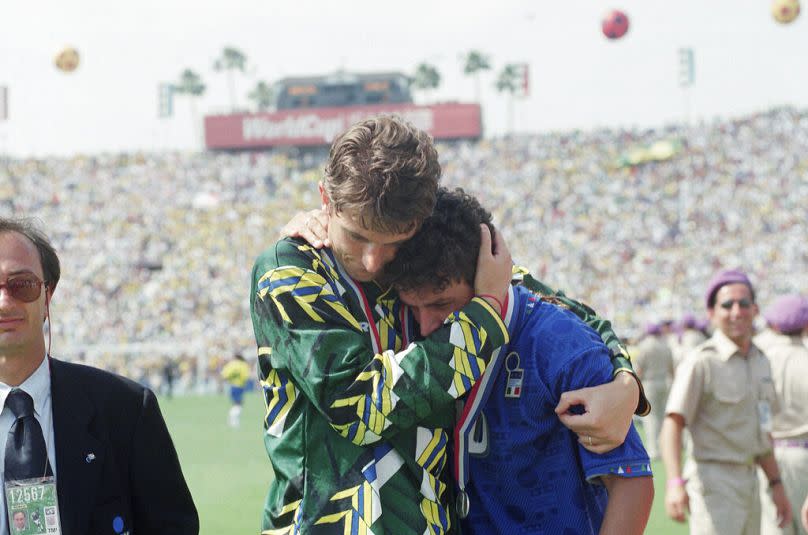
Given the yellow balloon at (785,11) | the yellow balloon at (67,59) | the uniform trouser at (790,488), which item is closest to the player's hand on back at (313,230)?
the uniform trouser at (790,488)

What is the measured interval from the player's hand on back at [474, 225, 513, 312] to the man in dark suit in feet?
3.75

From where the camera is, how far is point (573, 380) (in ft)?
10.5

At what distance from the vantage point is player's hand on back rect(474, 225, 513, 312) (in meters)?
3.13

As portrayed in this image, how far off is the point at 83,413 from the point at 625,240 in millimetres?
46394

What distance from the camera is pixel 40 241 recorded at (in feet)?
11.3

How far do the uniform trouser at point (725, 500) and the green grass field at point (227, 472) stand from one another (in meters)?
3.44

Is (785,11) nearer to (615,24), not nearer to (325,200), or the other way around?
(615,24)

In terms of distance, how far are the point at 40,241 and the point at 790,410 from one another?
5.98 m

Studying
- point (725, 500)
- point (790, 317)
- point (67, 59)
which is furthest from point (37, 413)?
point (67, 59)

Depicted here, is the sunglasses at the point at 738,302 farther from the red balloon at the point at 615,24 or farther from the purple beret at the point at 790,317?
the red balloon at the point at 615,24

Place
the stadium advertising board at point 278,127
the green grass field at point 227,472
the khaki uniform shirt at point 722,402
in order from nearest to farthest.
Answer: the khaki uniform shirt at point 722,402 < the green grass field at point 227,472 < the stadium advertising board at point 278,127

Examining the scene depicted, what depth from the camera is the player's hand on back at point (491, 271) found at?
3.13m

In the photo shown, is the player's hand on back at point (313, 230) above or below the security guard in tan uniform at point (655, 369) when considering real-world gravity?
above

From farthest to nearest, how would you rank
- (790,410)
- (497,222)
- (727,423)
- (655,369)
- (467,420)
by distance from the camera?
(497,222), (655,369), (790,410), (727,423), (467,420)
